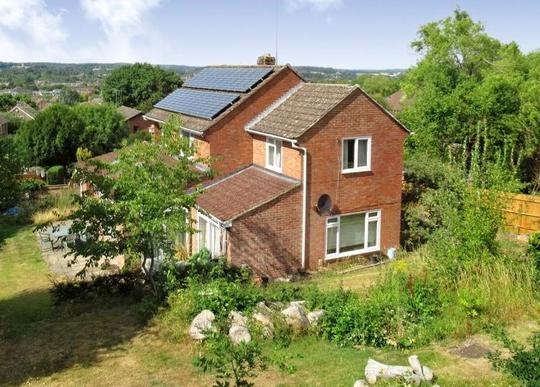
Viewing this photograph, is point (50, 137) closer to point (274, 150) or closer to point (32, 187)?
point (32, 187)

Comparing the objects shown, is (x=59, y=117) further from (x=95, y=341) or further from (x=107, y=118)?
(x=95, y=341)

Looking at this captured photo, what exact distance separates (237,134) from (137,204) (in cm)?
1077

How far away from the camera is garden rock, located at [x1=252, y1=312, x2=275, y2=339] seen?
1260 cm

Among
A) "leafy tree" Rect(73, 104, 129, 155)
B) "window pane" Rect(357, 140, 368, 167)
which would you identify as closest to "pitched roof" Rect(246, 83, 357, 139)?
"window pane" Rect(357, 140, 368, 167)

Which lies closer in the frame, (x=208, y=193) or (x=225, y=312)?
(x=225, y=312)

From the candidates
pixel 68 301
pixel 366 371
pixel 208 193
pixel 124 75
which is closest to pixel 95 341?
pixel 68 301

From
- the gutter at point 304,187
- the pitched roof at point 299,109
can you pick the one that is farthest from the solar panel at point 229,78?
the gutter at point 304,187

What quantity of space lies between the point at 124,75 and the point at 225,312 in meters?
107

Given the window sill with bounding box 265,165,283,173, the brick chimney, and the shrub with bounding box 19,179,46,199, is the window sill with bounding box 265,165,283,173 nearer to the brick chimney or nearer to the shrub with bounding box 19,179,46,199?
the brick chimney

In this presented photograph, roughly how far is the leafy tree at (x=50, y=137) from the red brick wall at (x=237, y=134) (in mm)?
31749

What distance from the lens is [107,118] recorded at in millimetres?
56312

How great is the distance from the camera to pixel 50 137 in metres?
51.3

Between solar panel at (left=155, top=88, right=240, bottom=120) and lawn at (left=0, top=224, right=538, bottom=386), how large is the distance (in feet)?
39.0

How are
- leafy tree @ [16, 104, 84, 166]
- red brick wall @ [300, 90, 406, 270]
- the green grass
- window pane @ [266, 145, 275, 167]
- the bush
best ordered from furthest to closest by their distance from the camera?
leafy tree @ [16, 104, 84, 166] → the bush → window pane @ [266, 145, 275, 167] → red brick wall @ [300, 90, 406, 270] → the green grass
